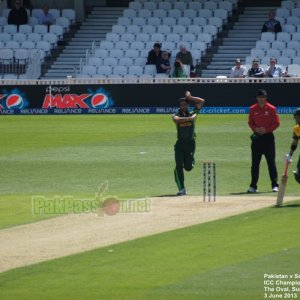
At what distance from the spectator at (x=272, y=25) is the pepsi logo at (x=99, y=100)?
7.93m

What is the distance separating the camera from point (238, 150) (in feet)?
96.9

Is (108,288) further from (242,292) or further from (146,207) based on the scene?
(146,207)

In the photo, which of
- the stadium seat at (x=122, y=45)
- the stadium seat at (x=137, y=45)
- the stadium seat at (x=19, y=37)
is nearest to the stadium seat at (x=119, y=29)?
the stadium seat at (x=122, y=45)

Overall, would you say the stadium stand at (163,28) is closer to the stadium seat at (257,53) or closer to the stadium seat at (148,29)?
the stadium seat at (148,29)

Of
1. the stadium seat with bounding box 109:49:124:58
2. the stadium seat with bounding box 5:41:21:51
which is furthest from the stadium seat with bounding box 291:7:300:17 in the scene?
the stadium seat with bounding box 5:41:21:51

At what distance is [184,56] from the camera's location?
40.8 meters

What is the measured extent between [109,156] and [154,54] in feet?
44.1

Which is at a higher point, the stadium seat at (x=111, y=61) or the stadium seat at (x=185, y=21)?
the stadium seat at (x=185, y=21)

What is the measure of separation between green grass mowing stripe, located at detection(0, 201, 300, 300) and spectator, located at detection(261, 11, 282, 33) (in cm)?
2656

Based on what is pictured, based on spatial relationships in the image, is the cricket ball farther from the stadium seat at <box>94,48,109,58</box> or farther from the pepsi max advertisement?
the stadium seat at <box>94,48,109,58</box>

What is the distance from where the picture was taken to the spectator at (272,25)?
4334cm

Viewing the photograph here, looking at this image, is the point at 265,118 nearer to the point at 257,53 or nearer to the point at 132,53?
the point at 257,53

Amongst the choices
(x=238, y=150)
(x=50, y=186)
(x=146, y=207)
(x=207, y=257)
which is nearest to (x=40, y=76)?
(x=238, y=150)

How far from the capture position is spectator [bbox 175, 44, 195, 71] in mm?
40656
